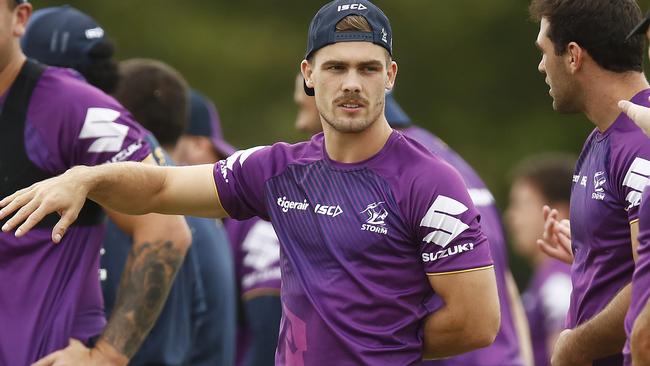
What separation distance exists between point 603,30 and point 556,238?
3.30ft

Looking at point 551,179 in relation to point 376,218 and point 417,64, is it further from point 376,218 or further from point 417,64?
point 417,64

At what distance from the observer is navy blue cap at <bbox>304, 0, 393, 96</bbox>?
18.5 ft

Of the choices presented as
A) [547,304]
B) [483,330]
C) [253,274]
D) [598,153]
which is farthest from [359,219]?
[547,304]

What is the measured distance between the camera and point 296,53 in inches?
746

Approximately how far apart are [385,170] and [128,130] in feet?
Result: 4.19

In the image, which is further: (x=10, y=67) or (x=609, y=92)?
(x=10, y=67)

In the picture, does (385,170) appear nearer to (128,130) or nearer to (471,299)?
(471,299)

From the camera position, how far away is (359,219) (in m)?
5.50

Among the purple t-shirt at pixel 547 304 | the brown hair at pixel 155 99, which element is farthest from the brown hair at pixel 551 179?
the brown hair at pixel 155 99

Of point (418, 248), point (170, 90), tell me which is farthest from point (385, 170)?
point (170, 90)

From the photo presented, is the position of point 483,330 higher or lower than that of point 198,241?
higher

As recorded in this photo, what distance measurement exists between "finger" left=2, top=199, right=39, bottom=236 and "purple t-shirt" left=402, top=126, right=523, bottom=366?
2.96 meters

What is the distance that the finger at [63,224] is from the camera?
5244 mm

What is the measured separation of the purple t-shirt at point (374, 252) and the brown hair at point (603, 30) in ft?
2.32
